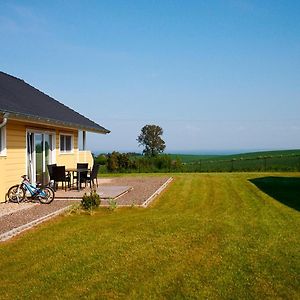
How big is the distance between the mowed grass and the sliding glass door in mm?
4948

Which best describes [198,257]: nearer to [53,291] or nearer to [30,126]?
[53,291]

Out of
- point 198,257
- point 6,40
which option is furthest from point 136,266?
point 6,40

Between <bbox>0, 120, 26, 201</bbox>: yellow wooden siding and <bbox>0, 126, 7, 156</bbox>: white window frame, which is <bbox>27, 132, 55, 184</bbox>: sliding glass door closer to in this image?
<bbox>0, 120, 26, 201</bbox>: yellow wooden siding

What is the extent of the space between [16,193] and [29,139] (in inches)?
97.9

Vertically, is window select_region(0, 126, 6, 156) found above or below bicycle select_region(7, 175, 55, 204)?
above

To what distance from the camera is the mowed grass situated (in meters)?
4.88

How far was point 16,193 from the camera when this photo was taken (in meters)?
11.8

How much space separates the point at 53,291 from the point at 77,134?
1488cm

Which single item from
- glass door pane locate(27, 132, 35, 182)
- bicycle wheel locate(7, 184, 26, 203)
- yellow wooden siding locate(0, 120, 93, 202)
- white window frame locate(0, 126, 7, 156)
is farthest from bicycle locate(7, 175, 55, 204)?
glass door pane locate(27, 132, 35, 182)

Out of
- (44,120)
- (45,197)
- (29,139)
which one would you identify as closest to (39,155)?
(29,139)

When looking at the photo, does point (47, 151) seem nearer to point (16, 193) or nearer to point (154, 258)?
point (16, 193)

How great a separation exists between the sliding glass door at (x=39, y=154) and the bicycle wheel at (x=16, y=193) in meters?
1.76

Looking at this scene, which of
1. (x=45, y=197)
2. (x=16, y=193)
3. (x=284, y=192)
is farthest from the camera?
(x=284, y=192)

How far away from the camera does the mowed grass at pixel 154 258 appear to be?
4879 mm
